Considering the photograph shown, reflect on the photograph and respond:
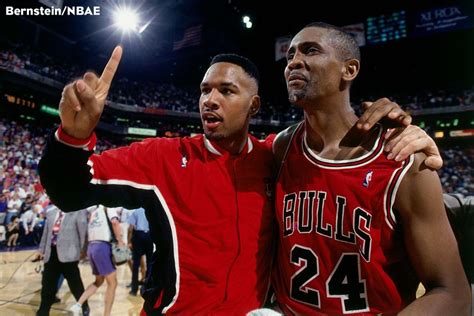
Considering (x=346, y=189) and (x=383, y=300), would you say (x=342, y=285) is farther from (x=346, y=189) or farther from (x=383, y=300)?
(x=346, y=189)

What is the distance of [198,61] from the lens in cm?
2997

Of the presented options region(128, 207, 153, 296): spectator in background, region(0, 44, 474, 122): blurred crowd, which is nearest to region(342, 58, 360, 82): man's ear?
region(128, 207, 153, 296): spectator in background

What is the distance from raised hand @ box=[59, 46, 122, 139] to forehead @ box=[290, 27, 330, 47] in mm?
1133

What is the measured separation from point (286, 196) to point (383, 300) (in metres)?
0.67

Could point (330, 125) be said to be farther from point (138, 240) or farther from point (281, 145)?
point (138, 240)

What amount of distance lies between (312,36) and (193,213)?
1174mm

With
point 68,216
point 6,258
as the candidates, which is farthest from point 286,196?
point 6,258

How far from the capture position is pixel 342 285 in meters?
1.75

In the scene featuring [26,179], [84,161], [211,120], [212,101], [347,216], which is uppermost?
[26,179]

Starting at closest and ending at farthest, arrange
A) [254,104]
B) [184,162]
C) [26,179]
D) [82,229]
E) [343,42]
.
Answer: [184,162] → [343,42] → [254,104] → [82,229] → [26,179]

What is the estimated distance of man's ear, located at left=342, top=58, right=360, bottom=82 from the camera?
2.08 metres

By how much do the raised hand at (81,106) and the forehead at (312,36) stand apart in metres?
1.13

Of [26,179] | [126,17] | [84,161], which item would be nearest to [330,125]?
[84,161]

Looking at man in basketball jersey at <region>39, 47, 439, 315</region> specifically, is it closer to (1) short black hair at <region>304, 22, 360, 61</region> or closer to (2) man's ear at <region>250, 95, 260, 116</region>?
(2) man's ear at <region>250, 95, 260, 116</region>
